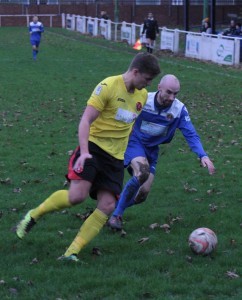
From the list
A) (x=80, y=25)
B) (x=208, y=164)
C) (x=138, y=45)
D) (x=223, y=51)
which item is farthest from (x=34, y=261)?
(x=80, y=25)

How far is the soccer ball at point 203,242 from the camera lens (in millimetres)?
6734

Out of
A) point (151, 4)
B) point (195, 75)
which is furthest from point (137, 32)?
point (151, 4)

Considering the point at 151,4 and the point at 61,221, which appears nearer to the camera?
the point at 61,221

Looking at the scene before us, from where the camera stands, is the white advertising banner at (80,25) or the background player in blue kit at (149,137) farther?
the white advertising banner at (80,25)

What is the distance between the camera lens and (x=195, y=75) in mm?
24594

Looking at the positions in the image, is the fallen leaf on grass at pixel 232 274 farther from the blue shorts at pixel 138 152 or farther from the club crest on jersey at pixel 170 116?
the club crest on jersey at pixel 170 116

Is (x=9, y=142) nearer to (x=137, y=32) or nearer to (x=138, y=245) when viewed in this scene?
(x=138, y=245)

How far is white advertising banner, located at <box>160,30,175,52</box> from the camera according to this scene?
112 feet

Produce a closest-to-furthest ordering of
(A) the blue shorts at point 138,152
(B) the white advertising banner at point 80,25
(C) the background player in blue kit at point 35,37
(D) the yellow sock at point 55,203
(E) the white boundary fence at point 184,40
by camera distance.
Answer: (D) the yellow sock at point 55,203, (A) the blue shorts at point 138,152, (E) the white boundary fence at point 184,40, (C) the background player in blue kit at point 35,37, (B) the white advertising banner at point 80,25

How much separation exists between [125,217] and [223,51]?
70.2 feet

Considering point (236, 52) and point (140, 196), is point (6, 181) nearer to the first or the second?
point (140, 196)

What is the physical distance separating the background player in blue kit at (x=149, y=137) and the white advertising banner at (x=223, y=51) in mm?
20812

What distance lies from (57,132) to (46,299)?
803 centimetres

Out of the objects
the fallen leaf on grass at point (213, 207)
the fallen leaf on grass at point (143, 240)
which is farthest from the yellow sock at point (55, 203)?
the fallen leaf on grass at point (213, 207)
